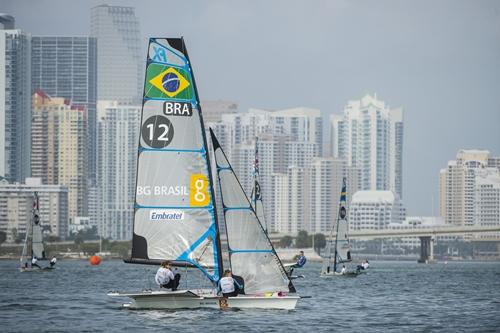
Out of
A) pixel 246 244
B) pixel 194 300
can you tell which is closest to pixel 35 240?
pixel 246 244

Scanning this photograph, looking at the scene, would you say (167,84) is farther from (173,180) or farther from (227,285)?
(227,285)

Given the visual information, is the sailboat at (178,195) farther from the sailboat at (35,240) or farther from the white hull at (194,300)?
the sailboat at (35,240)

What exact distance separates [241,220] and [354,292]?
24.6 meters

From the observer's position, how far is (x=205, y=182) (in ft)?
160

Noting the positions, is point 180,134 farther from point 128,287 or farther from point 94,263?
point 94,263

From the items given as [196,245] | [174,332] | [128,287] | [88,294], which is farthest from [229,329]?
[128,287]

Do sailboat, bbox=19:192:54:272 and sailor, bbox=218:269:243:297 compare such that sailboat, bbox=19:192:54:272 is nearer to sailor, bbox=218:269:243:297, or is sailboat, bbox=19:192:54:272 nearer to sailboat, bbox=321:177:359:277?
sailboat, bbox=321:177:359:277

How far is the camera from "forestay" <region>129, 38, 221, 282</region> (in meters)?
48.2

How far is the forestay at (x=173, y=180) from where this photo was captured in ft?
158

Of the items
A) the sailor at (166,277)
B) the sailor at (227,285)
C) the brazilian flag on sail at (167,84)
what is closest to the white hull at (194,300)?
the sailor at (227,285)

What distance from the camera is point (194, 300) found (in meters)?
47.9

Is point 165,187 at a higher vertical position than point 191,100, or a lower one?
Answer: lower

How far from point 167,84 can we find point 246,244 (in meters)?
6.39

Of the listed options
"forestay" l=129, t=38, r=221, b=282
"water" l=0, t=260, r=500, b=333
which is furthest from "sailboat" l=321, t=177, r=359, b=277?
"forestay" l=129, t=38, r=221, b=282
